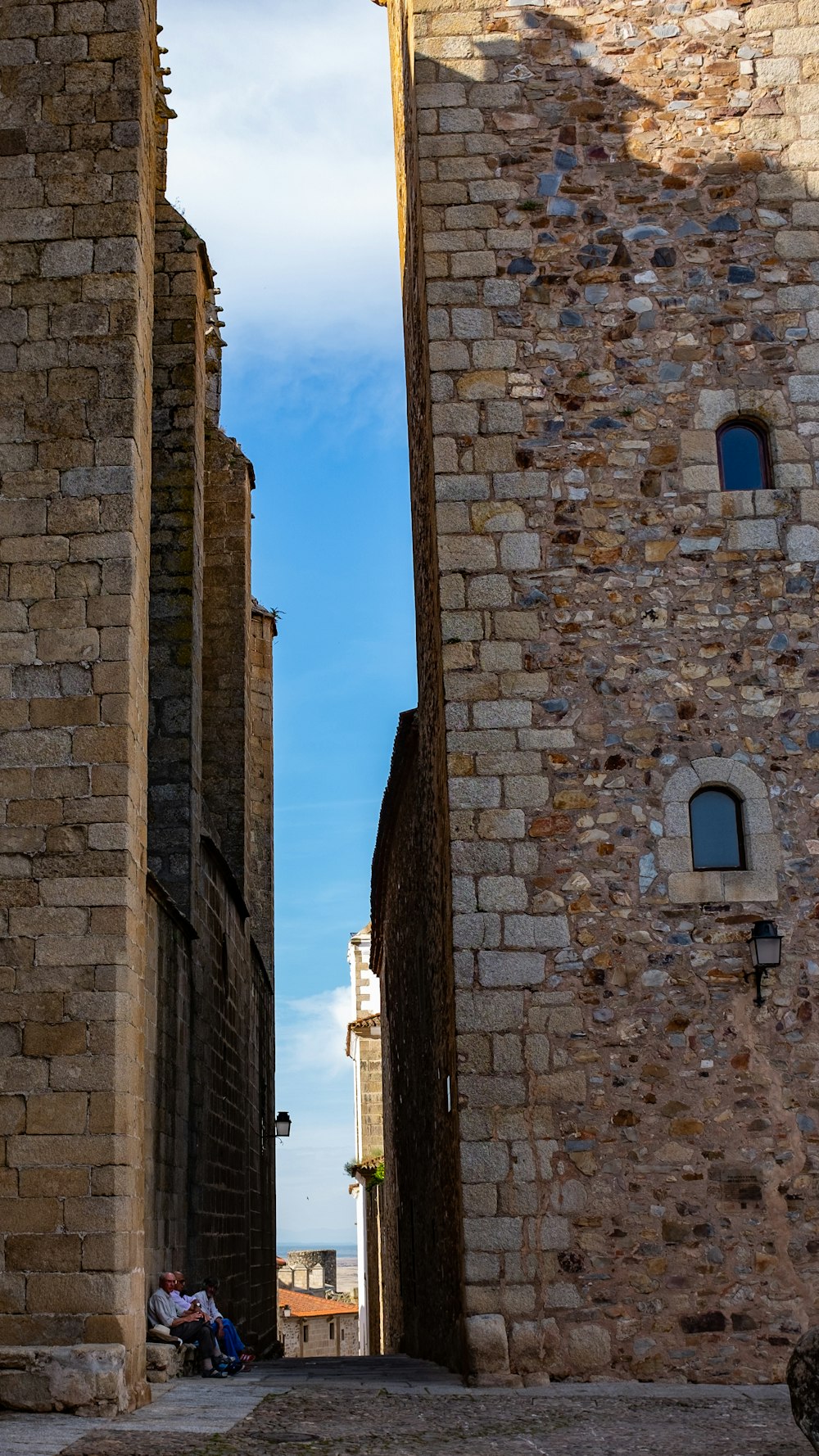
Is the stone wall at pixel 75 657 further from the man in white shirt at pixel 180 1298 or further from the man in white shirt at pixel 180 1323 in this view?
the man in white shirt at pixel 180 1298

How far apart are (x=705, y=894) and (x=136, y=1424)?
3.67m

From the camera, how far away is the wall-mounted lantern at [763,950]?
7.60 m

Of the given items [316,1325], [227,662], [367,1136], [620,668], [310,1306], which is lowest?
[316,1325]

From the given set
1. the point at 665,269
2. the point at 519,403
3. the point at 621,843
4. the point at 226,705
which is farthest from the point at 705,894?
the point at 226,705

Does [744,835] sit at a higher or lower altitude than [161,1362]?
higher

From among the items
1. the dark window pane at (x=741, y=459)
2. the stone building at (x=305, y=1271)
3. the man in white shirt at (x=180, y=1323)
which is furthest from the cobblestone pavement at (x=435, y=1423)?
the stone building at (x=305, y=1271)

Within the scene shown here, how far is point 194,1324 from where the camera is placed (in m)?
8.07

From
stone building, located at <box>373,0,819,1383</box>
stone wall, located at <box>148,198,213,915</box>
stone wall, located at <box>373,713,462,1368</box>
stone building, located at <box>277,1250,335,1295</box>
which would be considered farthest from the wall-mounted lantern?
stone building, located at <box>277,1250,335,1295</box>

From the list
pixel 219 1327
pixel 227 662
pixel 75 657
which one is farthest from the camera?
pixel 227 662

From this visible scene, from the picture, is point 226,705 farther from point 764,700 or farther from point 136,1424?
point 136,1424

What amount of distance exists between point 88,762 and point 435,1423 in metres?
3.19

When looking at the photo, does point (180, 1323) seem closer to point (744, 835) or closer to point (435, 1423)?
point (435, 1423)

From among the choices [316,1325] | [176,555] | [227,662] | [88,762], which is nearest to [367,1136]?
[316,1325]

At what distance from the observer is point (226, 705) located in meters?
13.7
